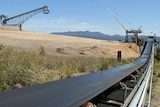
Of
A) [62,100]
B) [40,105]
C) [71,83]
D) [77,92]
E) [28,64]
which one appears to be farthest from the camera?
[28,64]

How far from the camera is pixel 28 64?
11609 mm

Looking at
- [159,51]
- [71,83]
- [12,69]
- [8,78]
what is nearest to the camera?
[71,83]

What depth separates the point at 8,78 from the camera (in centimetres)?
902

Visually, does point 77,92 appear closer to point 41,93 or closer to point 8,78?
point 41,93

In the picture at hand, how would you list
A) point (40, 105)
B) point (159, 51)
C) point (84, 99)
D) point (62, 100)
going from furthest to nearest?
point (159, 51), point (84, 99), point (62, 100), point (40, 105)

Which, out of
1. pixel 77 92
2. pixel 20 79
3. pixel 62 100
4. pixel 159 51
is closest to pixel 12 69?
pixel 20 79

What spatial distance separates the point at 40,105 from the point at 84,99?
3.84 feet

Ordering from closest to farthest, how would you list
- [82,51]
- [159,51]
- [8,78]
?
[8,78] < [82,51] < [159,51]

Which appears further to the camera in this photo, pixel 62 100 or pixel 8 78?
pixel 8 78

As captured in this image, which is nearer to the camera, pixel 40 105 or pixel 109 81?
pixel 40 105

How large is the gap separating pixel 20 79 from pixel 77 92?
3.95m

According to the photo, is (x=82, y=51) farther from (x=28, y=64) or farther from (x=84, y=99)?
(x=84, y=99)

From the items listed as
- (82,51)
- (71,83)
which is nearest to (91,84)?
(71,83)

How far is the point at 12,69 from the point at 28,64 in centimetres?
196
